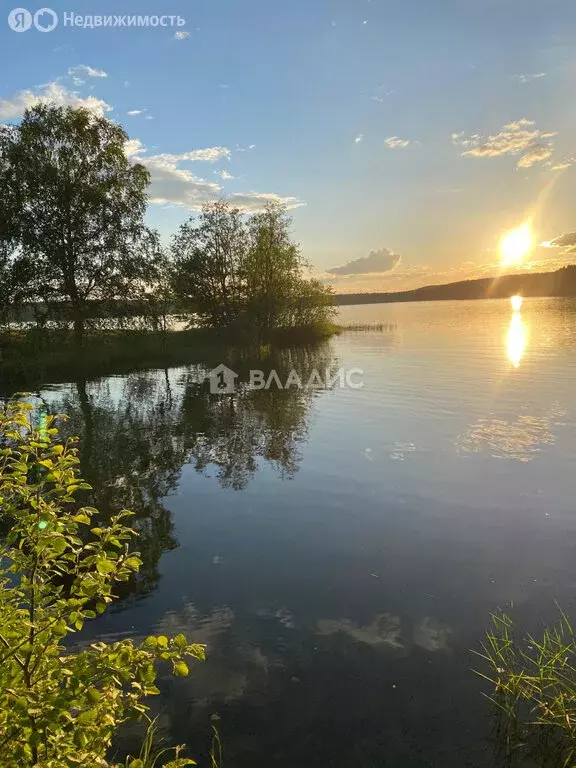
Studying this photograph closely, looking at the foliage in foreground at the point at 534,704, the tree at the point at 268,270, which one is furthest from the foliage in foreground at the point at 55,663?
the tree at the point at 268,270

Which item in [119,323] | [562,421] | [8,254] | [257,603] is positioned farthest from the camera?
[119,323]

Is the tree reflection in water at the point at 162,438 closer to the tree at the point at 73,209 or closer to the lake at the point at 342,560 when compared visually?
the lake at the point at 342,560

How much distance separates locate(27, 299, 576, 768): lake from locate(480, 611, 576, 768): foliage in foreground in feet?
0.83

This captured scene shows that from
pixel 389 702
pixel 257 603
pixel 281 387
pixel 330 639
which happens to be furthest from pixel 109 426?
pixel 389 702

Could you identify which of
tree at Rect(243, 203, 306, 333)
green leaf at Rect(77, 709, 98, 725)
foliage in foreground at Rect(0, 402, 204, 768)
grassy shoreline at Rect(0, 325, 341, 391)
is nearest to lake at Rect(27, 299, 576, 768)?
foliage in foreground at Rect(0, 402, 204, 768)

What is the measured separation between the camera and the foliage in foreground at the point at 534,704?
17.4ft

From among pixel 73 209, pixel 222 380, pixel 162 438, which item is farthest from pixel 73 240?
pixel 162 438

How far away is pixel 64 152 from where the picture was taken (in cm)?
3588

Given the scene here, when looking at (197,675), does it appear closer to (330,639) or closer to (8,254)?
(330,639)

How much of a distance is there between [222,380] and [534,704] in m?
33.2

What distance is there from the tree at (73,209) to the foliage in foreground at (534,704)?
37151 mm

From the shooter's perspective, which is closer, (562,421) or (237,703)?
(237,703)

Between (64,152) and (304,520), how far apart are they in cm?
3654

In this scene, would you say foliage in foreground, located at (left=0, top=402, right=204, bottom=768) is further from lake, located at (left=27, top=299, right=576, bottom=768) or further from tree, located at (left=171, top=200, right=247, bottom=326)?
tree, located at (left=171, top=200, right=247, bottom=326)
